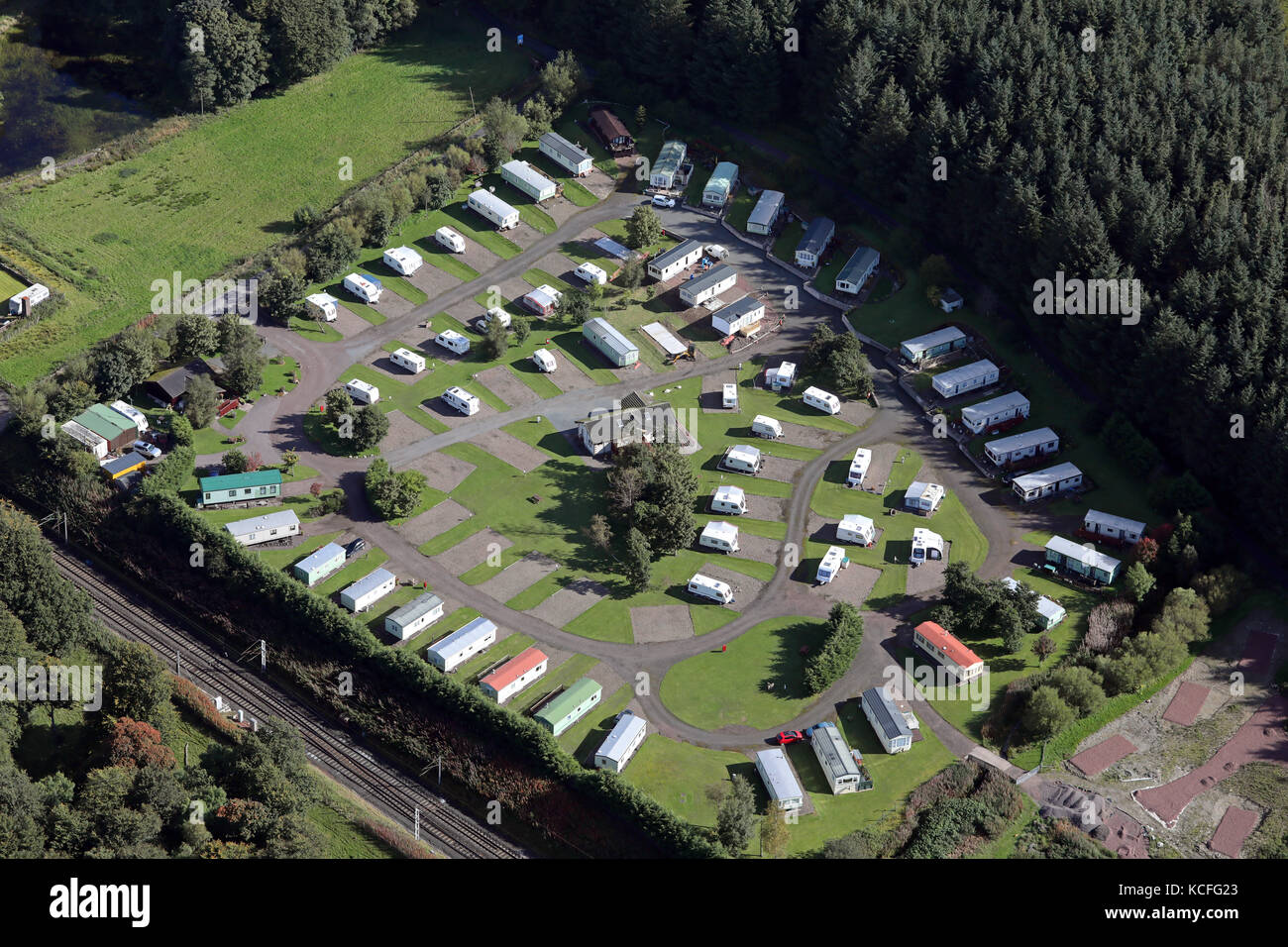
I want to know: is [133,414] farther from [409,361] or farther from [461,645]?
[461,645]

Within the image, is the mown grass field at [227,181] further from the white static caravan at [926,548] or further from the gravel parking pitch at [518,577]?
the white static caravan at [926,548]

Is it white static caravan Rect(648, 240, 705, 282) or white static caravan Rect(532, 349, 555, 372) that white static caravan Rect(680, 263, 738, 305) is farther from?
white static caravan Rect(532, 349, 555, 372)

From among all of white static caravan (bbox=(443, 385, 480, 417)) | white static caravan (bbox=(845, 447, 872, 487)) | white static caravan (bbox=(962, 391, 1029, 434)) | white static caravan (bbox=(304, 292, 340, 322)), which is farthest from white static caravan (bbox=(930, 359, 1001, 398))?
white static caravan (bbox=(304, 292, 340, 322))

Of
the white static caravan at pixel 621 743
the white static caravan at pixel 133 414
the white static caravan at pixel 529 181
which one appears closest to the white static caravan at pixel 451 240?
the white static caravan at pixel 529 181

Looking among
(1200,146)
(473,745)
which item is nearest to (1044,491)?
(1200,146)

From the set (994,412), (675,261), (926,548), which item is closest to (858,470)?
(926,548)

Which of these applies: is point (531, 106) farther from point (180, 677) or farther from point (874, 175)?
point (180, 677)
